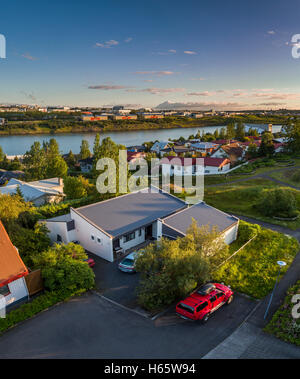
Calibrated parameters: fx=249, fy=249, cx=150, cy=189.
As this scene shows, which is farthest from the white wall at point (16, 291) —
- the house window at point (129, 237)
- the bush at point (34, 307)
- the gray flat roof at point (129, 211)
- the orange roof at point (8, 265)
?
the house window at point (129, 237)

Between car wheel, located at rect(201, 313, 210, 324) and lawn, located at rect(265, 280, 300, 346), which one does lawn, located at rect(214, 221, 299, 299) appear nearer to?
lawn, located at rect(265, 280, 300, 346)

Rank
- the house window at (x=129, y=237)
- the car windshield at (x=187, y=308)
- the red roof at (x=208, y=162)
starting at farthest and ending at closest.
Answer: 1. the red roof at (x=208, y=162)
2. the house window at (x=129, y=237)
3. the car windshield at (x=187, y=308)

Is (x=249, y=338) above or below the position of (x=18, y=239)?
below

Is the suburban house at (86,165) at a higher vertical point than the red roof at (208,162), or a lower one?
lower

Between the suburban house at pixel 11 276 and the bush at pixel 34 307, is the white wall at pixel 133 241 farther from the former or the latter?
the suburban house at pixel 11 276

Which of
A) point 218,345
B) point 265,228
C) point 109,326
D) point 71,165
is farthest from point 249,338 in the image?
point 71,165
